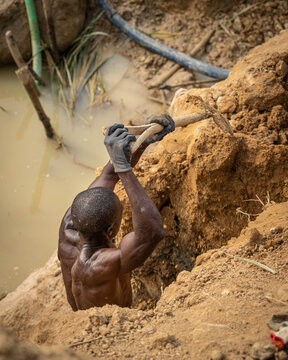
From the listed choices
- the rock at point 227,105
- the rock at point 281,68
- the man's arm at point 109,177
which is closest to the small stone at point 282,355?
the man's arm at point 109,177

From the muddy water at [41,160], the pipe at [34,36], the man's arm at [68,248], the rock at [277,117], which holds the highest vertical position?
the pipe at [34,36]

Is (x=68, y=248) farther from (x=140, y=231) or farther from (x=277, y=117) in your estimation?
(x=277, y=117)

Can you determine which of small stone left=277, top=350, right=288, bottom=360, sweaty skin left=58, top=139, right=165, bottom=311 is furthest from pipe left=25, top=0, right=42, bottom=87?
small stone left=277, top=350, right=288, bottom=360

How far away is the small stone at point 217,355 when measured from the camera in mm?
1683

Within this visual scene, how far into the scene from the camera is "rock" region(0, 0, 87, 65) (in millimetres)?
6005

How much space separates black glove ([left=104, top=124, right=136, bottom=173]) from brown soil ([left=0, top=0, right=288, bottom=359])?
73cm

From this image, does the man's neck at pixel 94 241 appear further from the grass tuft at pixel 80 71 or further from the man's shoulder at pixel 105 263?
the grass tuft at pixel 80 71

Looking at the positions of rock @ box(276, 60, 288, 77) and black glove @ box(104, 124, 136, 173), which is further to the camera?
rock @ box(276, 60, 288, 77)

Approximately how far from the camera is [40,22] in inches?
248

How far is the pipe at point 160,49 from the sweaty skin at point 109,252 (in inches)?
143

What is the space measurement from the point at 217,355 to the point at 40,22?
19.1 feet

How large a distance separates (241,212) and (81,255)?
1.23 meters

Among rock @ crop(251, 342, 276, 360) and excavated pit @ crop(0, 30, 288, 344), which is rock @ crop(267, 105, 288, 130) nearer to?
excavated pit @ crop(0, 30, 288, 344)

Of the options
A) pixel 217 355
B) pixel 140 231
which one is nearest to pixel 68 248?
pixel 140 231
